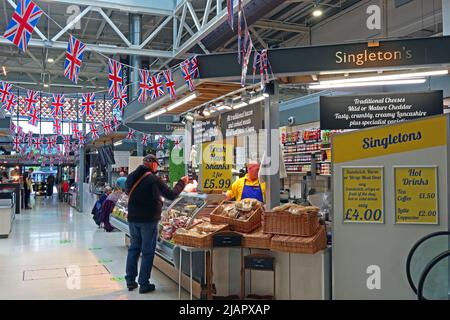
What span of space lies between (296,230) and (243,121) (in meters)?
2.16

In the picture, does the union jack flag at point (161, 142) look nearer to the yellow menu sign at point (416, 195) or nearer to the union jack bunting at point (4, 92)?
the union jack bunting at point (4, 92)

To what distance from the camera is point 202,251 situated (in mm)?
4938

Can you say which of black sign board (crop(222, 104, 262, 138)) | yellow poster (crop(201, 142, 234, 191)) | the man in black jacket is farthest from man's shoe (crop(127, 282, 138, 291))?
black sign board (crop(222, 104, 262, 138))

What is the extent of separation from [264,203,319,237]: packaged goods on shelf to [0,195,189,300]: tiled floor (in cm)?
156

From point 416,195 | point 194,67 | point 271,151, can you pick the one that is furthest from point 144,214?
point 416,195

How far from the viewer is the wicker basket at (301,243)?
159 inches

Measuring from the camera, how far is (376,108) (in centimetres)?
586

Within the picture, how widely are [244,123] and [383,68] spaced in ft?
6.18

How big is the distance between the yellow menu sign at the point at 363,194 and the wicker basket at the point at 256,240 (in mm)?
891

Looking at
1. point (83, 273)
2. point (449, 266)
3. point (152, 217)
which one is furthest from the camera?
point (83, 273)

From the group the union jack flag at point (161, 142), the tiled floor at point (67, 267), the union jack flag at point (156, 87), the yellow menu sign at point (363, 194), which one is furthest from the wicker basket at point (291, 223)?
the union jack flag at point (161, 142)

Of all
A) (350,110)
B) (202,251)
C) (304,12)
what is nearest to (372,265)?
(202,251)

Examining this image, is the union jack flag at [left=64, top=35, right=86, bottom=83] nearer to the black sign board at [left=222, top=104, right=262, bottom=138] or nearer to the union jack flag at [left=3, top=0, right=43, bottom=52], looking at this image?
the union jack flag at [left=3, top=0, right=43, bottom=52]
